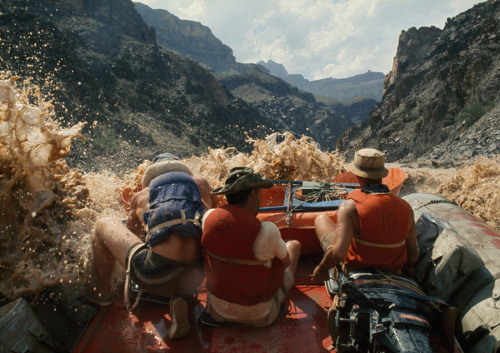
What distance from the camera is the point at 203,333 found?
288 cm

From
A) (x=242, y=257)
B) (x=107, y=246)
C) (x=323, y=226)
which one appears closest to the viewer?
(x=242, y=257)

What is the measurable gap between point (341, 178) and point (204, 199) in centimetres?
340

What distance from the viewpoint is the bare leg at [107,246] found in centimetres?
310

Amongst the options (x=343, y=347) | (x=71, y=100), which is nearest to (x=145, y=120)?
(x=71, y=100)

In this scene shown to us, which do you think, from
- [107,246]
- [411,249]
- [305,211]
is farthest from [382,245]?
[107,246]

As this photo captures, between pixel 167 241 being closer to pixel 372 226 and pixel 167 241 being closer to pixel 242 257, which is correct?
pixel 242 257

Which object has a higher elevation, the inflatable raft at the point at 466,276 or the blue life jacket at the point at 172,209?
the blue life jacket at the point at 172,209

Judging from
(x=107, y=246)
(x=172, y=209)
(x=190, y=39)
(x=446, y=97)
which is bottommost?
(x=107, y=246)

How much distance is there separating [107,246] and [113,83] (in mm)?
55944

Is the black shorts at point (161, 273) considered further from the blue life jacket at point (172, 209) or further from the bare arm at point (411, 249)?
the bare arm at point (411, 249)

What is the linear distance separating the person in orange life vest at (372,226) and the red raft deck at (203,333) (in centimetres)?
50

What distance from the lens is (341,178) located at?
6082mm

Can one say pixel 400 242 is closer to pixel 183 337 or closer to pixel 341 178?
pixel 183 337

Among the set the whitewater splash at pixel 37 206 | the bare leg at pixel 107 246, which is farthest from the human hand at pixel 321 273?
the whitewater splash at pixel 37 206
